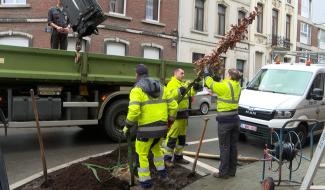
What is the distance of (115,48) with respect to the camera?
2186 centimetres

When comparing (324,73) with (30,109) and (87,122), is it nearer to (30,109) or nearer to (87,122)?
(87,122)

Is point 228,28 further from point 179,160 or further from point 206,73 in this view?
point 206,73

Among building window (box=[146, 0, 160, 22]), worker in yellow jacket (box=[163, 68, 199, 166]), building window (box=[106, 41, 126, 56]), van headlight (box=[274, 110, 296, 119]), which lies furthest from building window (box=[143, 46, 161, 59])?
worker in yellow jacket (box=[163, 68, 199, 166])

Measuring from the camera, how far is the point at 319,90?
10.7 meters

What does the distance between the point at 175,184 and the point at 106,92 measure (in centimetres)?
407

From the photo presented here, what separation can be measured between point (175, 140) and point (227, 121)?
1094mm

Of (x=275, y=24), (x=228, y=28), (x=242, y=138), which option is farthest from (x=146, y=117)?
(x=275, y=24)

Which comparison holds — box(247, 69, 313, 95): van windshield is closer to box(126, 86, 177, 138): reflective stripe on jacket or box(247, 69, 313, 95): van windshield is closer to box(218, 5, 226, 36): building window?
box(126, 86, 177, 138): reflective stripe on jacket

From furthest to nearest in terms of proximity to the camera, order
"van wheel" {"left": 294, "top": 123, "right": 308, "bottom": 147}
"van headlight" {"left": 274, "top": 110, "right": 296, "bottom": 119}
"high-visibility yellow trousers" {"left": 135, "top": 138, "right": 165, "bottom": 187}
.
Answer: "van wheel" {"left": 294, "top": 123, "right": 308, "bottom": 147}, "van headlight" {"left": 274, "top": 110, "right": 296, "bottom": 119}, "high-visibility yellow trousers" {"left": 135, "top": 138, "right": 165, "bottom": 187}

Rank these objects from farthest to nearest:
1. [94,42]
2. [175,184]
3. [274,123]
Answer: [94,42]
[274,123]
[175,184]

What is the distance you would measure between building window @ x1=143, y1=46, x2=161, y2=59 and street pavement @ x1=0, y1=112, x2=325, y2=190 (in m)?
10.2

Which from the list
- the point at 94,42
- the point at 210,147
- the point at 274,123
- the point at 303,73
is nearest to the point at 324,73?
the point at 303,73

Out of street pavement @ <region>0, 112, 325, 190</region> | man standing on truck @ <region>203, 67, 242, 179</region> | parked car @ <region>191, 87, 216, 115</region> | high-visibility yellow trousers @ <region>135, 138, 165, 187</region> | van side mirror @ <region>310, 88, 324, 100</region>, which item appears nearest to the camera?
high-visibility yellow trousers @ <region>135, 138, 165, 187</region>

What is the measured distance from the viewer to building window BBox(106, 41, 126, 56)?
21.5m
